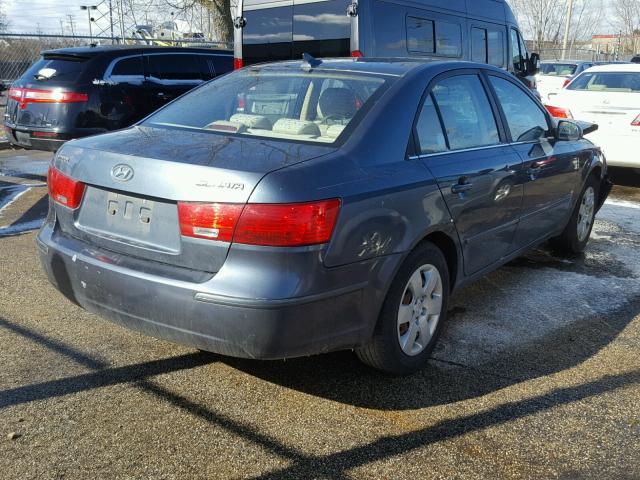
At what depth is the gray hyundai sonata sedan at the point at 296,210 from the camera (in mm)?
2811

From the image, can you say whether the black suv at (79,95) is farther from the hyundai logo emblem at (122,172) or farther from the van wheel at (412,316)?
the van wheel at (412,316)

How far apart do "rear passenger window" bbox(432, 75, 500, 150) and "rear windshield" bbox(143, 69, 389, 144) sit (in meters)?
0.44

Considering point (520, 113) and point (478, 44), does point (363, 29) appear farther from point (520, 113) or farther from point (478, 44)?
point (520, 113)

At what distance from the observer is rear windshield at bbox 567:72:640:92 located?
33.2 feet

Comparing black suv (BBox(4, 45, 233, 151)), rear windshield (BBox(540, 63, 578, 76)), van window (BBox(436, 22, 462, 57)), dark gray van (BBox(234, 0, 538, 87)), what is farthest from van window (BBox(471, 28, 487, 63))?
rear windshield (BBox(540, 63, 578, 76))

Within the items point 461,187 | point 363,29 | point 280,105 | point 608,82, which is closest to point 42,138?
point 363,29

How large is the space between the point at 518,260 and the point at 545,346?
75.3 inches

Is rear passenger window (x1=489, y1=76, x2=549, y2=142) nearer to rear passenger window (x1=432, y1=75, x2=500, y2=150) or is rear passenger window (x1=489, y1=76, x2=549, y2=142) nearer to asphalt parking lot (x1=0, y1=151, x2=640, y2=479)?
rear passenger window (x1=432, y1=75, x2=500, y2=150)

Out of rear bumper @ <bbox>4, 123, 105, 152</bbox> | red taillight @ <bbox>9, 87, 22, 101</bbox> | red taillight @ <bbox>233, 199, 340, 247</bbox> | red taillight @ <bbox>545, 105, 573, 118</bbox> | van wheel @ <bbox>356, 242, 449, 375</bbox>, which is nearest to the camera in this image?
red taillight @ <bbox>233, 199, 340, 247</bbox>

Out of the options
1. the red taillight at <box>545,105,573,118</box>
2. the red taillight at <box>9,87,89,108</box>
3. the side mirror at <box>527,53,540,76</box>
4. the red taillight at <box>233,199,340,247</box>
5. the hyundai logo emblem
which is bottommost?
the red taillight at <box>233,199,340,247</box>

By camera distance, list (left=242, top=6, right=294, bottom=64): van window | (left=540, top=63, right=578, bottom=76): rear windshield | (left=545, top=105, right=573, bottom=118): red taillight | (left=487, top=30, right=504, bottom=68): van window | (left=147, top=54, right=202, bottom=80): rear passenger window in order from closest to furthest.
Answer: (left=242, top=6, right=294, bottom=64): van window, (left=147, top=54, right=202, bottom=80): rear passenger window, (left=545, top=105, right=573, bottom=118): red taillight, (left=487, top=30, right=504, bottom=68): van window, (left=540, top=63, right=578, bottom=76): rear windshield

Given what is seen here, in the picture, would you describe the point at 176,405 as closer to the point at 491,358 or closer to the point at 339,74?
the point at 491,358

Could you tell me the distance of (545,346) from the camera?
4.04 metres

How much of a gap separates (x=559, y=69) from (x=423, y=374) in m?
19.0
